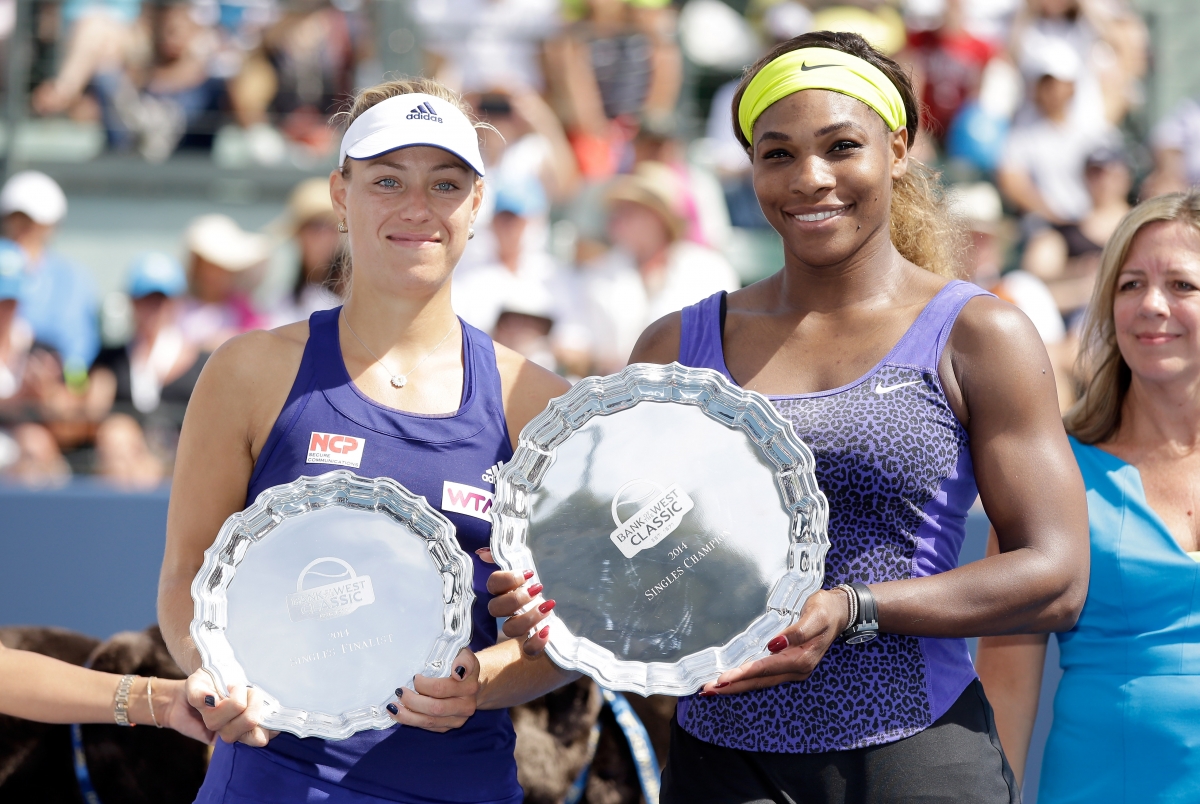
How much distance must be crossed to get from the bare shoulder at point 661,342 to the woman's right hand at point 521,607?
492mm

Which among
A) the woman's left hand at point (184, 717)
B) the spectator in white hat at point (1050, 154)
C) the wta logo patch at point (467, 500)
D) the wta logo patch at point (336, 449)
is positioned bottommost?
the woman's left hand at point (184, 717)

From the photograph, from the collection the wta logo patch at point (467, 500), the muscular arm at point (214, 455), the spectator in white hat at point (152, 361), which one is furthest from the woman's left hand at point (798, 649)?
the spectator in white hat at point (152, 361)

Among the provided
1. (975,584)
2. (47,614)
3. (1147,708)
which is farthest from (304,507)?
(47,614)

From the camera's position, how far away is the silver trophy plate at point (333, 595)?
6.74ft

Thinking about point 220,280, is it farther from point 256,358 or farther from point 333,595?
point 333,595

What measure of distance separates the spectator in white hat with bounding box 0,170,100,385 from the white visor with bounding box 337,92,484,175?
162 inches

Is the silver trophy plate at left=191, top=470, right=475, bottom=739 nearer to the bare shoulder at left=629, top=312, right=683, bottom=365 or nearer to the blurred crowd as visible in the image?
the bare shoulder at left=629, top=312, right=683, bottom=365

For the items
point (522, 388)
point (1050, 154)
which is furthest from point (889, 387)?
point (1050, 154)

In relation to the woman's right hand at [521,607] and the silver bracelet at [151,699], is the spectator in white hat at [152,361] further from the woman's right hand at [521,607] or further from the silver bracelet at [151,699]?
the woman's right hand at [521,607]

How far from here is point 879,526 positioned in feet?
6.57

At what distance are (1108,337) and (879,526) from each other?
957 mm

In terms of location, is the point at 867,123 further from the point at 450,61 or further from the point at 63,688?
the point at 450,61

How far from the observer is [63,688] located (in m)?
2.20

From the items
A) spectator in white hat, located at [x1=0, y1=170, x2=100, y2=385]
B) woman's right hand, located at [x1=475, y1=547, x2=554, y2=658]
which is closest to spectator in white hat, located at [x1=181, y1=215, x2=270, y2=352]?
spectator in white hat, located at [x1=0, y1=170, x2=100, y2=385]
